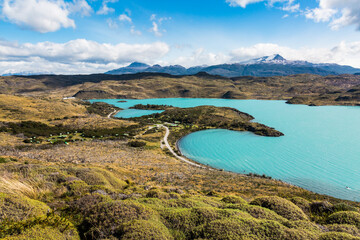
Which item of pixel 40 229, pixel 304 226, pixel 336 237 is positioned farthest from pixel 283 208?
pixel 40 229

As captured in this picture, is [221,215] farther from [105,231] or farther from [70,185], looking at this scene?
[70,185]

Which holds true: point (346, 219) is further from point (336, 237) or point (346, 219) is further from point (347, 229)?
point (336, 237)

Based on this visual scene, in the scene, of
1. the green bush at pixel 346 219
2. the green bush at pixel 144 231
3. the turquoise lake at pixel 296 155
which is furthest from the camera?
the turquoise lake at pixel 296 155

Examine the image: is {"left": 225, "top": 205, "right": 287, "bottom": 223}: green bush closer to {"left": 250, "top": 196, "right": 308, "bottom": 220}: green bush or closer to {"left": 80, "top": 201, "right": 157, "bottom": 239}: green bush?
{"left": 250, "top": 196, "right": 308, "bottom": 220}: green bush

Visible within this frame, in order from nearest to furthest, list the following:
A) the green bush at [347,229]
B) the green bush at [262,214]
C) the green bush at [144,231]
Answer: the green bush at [144,231]
the green bush at [347,229]
the green bush at [262,214]

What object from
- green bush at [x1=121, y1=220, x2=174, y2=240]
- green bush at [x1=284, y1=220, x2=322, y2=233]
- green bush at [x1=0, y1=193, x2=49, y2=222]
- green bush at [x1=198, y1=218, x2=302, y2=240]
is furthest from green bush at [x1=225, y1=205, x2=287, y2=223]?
green bush at [x1=0, y1=193, x2=49, y2=222]

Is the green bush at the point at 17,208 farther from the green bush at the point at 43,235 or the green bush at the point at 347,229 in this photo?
the green bush at the point at 347,229

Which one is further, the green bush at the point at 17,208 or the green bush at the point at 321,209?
the green bush at the point at 321,209

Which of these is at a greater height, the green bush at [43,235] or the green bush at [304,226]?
the green bush at [43,235]

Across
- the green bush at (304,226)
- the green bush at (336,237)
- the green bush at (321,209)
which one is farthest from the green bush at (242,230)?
the green bush at (321,209)
